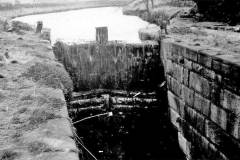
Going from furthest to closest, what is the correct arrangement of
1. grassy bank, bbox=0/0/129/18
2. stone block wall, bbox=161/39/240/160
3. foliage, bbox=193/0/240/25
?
grassy bank, bbox=0/0/129/18 < foliage, bbox=193/0/240/25 < stone block wall, bbox=161/39/240/160

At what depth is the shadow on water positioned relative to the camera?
28.1 feet

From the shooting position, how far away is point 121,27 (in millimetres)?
16766

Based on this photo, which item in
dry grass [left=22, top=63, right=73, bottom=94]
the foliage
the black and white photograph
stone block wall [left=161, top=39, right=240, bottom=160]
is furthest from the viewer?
the foliage

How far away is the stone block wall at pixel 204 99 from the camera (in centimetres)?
510

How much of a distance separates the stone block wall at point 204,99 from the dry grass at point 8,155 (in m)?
3.58

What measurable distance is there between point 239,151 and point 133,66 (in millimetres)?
5075

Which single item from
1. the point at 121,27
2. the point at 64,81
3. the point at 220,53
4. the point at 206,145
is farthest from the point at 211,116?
the point at 121,27

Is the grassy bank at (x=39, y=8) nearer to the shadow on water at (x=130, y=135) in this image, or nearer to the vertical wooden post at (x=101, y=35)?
the vertical wooden post at (x=101, y=35)

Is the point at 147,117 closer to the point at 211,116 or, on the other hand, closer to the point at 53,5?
the point at 211,116

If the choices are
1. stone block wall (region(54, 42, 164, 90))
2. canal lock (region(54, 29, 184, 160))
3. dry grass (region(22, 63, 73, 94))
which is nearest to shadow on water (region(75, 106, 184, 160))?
canal lock (region(54, 29, 184, 160))

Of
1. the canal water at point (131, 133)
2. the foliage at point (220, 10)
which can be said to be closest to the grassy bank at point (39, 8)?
the foliage at point (220, 10)

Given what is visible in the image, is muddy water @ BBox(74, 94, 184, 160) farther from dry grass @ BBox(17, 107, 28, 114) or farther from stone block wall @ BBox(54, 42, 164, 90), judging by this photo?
dry grass @ BBox(17, 107, 28, 114)

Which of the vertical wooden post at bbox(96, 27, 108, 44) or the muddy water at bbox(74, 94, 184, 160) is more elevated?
the vertical wooden post at bbox(96, 27, 108, 44)

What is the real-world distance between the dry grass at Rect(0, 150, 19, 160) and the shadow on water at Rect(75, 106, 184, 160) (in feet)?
18.2
